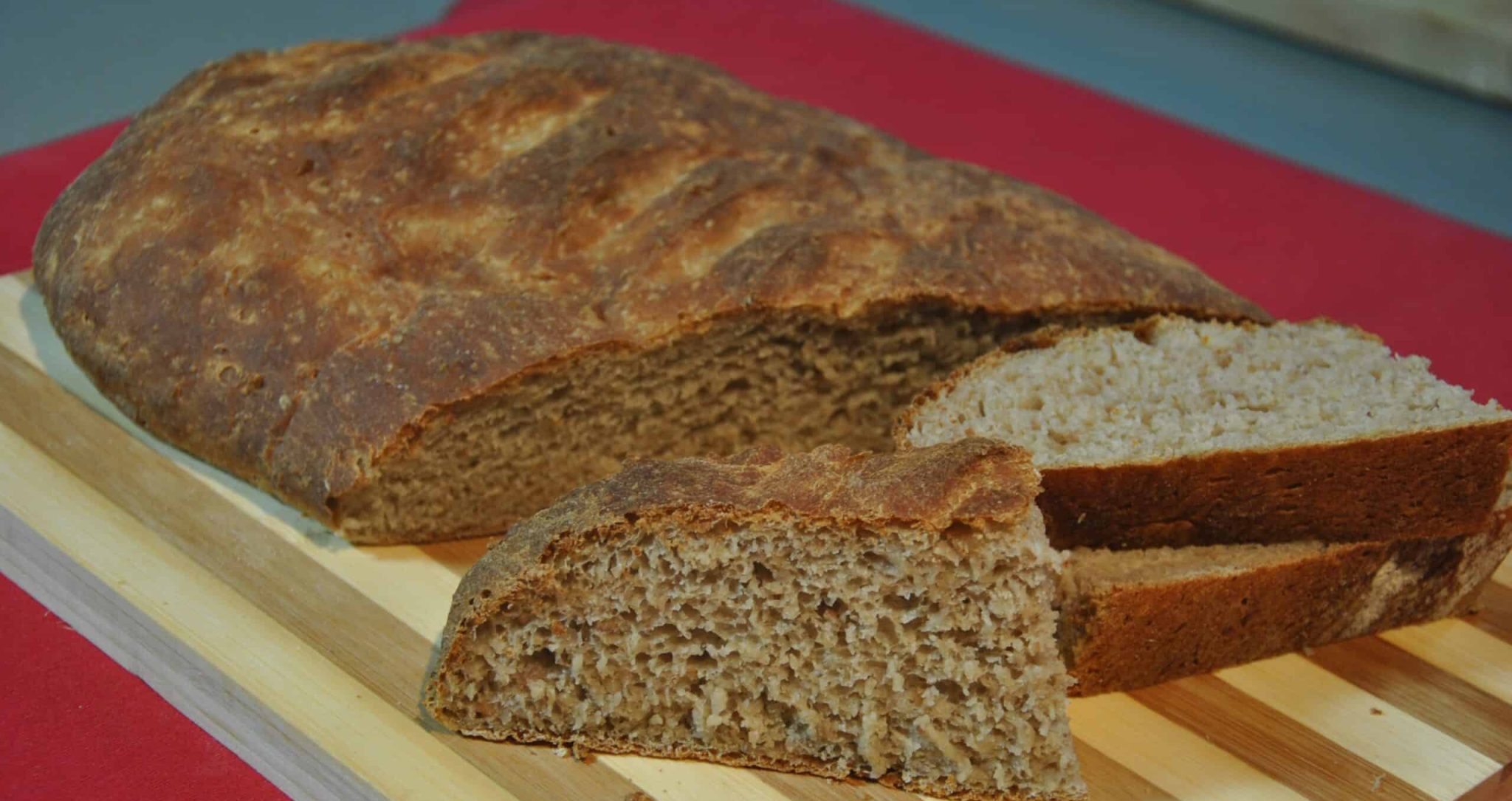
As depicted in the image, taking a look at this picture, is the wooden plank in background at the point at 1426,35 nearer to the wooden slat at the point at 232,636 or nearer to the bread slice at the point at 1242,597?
the bread slice at the point at 1242,597

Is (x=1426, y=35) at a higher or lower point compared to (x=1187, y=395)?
higher

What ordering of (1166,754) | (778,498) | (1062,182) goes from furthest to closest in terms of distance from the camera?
1. (1062,182)
2. (1166,754)
3. (778,498)

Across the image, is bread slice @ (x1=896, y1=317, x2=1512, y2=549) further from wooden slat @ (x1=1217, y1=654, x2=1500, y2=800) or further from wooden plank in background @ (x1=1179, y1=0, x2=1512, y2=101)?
wooden plank in background @ (x1=1179, y1=0, x2=1512, y2=101)

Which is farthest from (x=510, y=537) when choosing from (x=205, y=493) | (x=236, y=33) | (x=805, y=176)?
(x=236, y=33)

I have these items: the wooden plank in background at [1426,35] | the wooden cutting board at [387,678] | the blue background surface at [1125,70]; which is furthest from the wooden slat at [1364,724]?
the wooden plank in background at [1426,35]

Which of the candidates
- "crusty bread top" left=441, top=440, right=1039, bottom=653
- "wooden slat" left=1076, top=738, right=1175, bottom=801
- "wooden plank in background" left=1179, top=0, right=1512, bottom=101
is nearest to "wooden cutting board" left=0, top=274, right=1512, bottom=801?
"wooden slat" left=1076, top=738, right=1175, bottom=801

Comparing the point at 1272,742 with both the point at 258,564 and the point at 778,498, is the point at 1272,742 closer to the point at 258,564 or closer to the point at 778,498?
the point at 778,498

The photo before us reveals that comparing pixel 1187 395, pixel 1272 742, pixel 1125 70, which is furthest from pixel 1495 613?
pixel 1125 70
